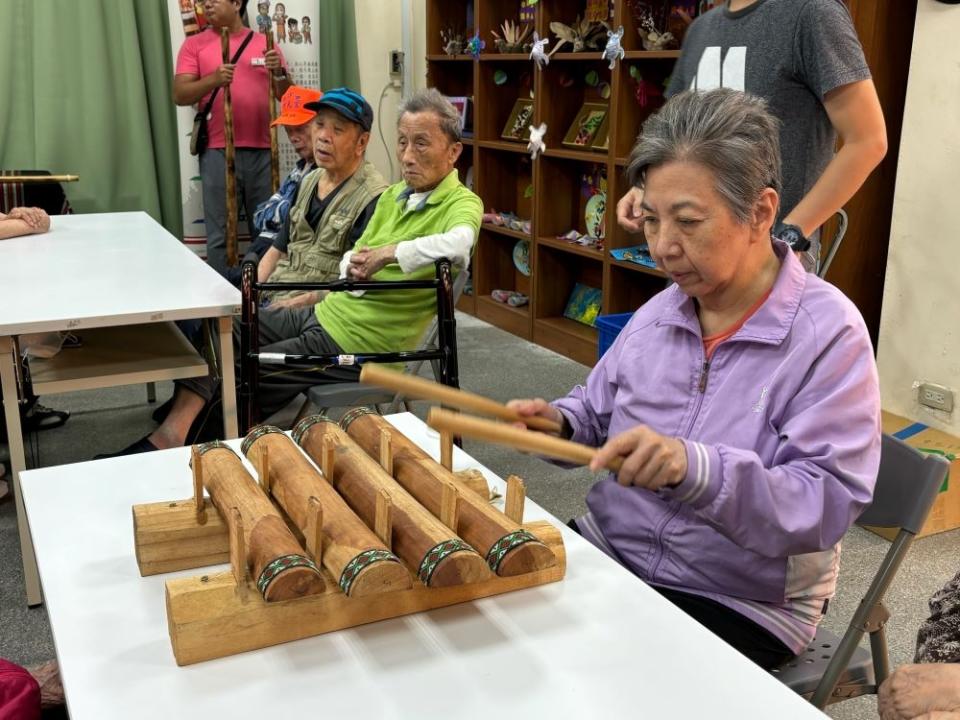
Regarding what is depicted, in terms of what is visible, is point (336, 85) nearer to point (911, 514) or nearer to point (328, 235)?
point (328, 235)

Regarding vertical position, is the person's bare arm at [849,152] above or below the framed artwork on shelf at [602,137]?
above

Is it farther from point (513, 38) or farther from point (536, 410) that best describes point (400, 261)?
point (513, 38)

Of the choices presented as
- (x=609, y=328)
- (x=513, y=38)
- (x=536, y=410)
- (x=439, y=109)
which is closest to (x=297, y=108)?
(x=439, y=109)

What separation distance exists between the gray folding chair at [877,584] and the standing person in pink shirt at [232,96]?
405cm

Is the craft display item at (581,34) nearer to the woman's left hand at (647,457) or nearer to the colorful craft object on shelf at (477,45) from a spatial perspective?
the colorful craft object on shelf at (477,45)

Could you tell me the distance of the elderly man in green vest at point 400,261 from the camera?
8.86 feet

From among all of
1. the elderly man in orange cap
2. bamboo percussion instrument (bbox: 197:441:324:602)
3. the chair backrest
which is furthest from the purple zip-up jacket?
the elderly man in orange cap

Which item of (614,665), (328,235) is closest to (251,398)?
(328,235)

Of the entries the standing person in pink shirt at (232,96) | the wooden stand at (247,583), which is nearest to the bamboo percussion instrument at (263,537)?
the wooden stand at (247,583)

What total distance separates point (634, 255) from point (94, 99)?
296cm

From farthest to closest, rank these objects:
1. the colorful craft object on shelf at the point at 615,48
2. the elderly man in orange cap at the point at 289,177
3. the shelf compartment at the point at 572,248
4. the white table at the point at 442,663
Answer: the shelf compartment at the point at 572,248, the colorful craft object on shelf at the point at 615,48, the elderly man in orange cap at the point at 289,177, the white table at the point at 442,663

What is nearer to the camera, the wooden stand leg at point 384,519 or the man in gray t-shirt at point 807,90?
the wooden stand leg at point 384,519

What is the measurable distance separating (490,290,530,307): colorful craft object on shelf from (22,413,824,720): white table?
159 inches

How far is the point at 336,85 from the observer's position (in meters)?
5.66
